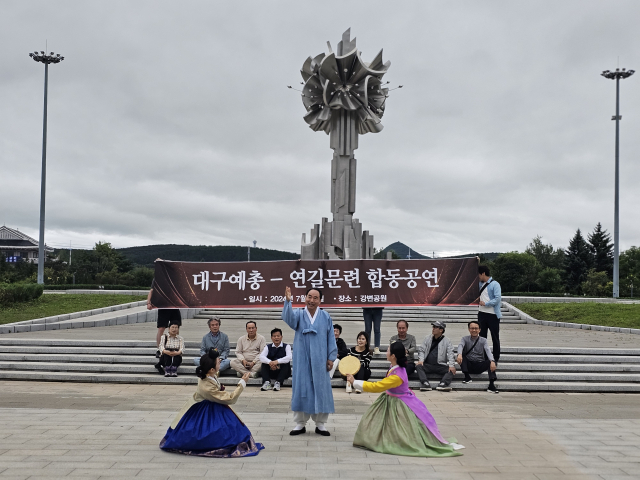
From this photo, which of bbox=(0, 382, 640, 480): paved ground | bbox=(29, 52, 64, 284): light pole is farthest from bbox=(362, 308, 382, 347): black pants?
bbox=(29, 52, 64, 284): light pole

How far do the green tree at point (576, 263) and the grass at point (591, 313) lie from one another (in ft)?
102

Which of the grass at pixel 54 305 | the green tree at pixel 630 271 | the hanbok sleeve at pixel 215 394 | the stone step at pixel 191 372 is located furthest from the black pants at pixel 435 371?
the green tree at pixel 630 271

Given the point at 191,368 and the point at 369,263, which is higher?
the point at 369,263

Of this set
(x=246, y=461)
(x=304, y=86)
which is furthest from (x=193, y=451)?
(x=304, y=86)

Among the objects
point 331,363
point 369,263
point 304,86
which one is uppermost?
point 304,86

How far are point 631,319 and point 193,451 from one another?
17.2 m

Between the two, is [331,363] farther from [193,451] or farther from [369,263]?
[369,263]

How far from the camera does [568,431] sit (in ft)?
22.1

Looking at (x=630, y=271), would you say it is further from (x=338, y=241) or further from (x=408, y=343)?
(x=408, y=343)

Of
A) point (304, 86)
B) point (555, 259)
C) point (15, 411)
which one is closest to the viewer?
point (15, 411)

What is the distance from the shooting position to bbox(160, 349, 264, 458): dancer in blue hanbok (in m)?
5.58

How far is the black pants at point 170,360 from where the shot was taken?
402 inches

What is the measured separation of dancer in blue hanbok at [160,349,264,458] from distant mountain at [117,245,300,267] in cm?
8814

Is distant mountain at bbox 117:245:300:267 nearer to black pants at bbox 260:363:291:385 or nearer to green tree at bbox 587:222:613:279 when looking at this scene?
green tree at bbox 587:222:613:279
